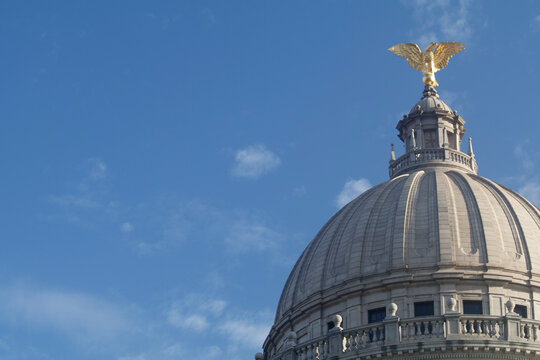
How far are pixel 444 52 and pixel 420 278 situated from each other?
20100 millimetres

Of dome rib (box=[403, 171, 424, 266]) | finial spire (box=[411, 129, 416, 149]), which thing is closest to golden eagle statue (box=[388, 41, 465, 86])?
finial spire (box=[411, 129, 416, 149])

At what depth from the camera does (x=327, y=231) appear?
70812 millimetres

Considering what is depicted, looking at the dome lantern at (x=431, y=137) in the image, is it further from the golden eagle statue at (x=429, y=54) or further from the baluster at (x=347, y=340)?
the baluster at (x=347, y=340)

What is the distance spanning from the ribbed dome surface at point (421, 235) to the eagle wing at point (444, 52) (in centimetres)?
957

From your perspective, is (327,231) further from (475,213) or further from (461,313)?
(461,313)

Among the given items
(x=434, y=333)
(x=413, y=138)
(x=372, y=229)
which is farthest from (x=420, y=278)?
(x=413, y=138)

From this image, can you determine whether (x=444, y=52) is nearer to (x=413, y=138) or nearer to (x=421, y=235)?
(x=413, y=138)

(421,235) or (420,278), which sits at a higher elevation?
(421,235)

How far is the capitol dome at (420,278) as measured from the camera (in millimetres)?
56969

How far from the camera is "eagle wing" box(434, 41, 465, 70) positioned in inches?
3083

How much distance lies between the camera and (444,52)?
258 ft

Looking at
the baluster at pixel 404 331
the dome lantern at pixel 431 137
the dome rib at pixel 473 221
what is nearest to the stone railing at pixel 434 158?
the dome lantern at pixel 431 137

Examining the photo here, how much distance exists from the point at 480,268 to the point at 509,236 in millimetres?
3429

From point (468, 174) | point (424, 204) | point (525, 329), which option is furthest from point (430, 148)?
point (525, 329)
